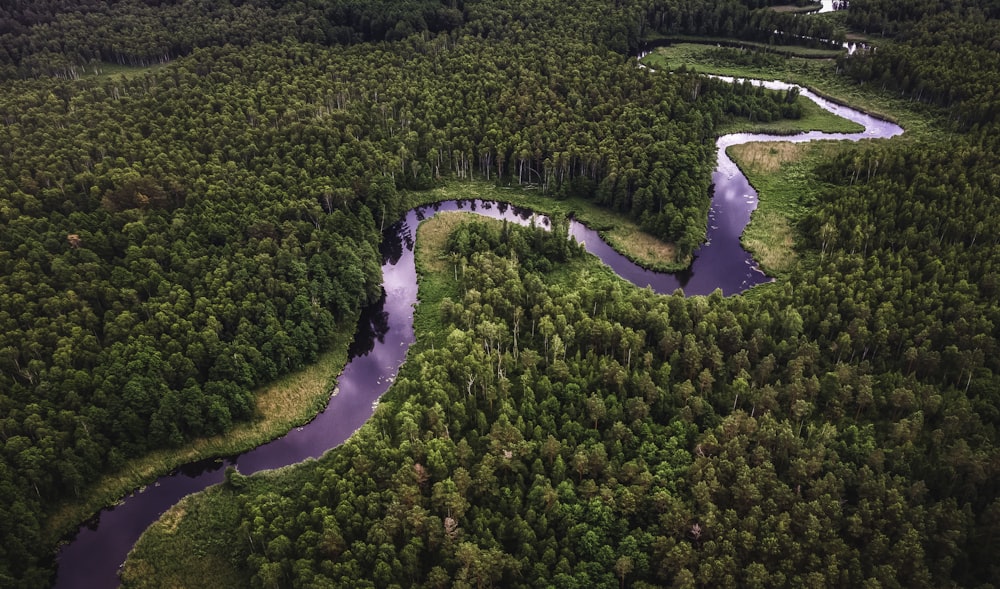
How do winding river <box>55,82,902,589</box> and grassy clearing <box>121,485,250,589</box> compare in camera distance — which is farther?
winding river <box>55,82,902,589</box>

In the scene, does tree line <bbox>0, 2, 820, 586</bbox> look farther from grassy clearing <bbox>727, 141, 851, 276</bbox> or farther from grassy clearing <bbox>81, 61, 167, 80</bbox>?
grassy clearing <bbox>727, 141, 851, 276</bbox>

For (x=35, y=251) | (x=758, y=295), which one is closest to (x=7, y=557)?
(x=35, y=251)

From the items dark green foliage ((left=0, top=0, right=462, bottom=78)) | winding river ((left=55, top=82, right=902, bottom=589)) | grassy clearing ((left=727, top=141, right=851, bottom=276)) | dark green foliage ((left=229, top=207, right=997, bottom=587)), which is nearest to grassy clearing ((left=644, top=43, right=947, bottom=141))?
winding river ((left=55, top=82, right=902, bottom=589))

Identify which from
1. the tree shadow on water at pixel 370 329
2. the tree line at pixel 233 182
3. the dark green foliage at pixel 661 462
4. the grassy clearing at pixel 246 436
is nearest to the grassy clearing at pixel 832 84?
the tree line at pixel 233 182

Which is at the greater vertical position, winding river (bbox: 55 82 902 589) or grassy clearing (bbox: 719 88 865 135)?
grassy clearing (bbox: 719 88 865 135)

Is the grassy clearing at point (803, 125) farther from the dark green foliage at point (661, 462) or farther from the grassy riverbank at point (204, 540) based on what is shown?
the grassy riverbank at point (204, 540)

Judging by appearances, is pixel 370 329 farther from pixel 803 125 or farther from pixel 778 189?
pixel 803 125
